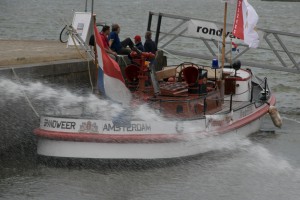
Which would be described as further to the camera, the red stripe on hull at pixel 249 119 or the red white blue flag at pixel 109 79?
the red stripe on hull at pixel 249 119

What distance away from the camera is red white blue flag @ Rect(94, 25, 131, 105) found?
1961cm

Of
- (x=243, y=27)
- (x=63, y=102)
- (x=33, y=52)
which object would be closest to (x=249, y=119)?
(x=243, y=27)

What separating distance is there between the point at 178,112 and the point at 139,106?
943mm

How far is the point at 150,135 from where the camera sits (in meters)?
19.3

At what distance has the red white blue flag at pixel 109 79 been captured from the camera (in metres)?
19.6

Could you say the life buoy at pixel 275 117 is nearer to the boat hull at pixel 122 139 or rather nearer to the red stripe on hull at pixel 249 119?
the red stripe on hull at pixel 249 119

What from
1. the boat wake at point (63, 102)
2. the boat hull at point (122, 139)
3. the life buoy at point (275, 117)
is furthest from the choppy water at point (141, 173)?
the life buoy at point (275, 117)

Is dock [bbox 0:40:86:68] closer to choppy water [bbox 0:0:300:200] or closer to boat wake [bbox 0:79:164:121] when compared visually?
boat wake [bbox 0:79:164:121]

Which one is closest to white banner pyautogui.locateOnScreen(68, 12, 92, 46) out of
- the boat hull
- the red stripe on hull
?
the red stripe on hull

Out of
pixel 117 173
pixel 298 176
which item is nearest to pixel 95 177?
pixel 117 173

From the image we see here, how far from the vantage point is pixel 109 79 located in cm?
1964

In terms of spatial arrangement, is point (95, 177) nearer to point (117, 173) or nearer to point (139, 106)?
point (117, 173)

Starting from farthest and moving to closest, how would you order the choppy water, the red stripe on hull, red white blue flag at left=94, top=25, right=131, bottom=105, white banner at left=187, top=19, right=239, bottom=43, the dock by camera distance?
white banner at left=187, top=19, right=239, bottom=43
the dock
the red stripe on hull
red white blue flag at left=94, top=25, right=131, bottom=105
the choppy water

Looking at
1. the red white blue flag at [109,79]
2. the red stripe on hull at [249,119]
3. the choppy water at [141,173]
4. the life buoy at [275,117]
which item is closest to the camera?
the choppy water at [141,173]
